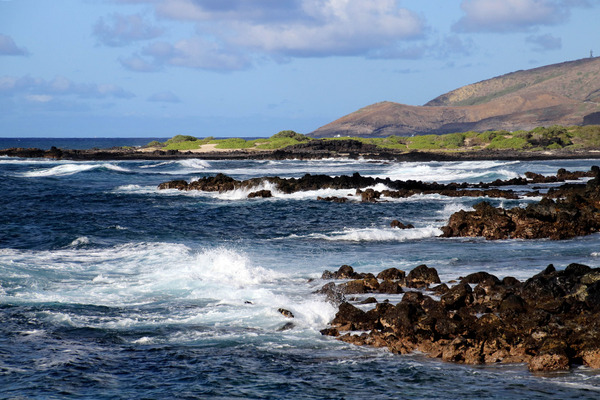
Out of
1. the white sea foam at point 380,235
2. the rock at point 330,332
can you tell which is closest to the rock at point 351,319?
the rock at point 330,332

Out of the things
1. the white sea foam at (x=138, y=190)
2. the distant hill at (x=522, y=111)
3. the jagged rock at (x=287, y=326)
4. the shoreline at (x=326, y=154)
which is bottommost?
the jagged rock at (x=287, y=326)

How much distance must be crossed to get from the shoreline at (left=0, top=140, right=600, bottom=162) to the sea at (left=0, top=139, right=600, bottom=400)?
41.3 meters

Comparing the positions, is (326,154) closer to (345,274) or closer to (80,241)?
(80,241)

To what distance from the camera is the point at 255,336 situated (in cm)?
1200

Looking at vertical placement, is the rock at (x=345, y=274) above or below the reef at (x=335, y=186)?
below

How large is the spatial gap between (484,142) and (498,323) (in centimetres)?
8950

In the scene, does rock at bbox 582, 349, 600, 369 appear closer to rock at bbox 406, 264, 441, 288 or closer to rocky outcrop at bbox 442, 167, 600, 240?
Answer: rock at bbox 406, 264, 441, 288

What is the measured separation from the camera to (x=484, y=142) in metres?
97.0

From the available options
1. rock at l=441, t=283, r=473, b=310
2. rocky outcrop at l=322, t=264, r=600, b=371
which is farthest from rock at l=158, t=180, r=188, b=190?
rock at l=441, t=283, r=473, b=310

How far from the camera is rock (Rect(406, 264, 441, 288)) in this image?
606 inches

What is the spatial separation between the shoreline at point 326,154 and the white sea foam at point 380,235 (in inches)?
1959

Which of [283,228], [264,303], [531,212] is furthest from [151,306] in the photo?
[531,212]

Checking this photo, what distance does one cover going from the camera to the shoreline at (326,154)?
7488cm

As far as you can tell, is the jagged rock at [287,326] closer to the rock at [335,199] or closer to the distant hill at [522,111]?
the rock at [335,199]
